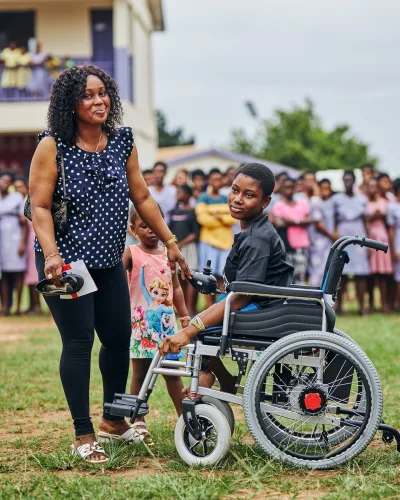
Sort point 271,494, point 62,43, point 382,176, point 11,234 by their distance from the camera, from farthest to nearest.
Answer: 1. point 62,43
2. point 11,234
3. point 382,176
4. point 271,494

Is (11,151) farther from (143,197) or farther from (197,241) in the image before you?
(143,197)

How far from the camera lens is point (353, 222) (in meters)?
13.1

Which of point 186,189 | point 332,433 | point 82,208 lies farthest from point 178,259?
point 186,189

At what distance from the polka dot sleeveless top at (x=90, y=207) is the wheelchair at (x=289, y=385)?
666 millimetres

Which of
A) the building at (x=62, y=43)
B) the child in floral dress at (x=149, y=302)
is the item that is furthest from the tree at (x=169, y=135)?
the child in floral dress at (x=149, y=302)

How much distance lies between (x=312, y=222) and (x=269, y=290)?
8.48 m

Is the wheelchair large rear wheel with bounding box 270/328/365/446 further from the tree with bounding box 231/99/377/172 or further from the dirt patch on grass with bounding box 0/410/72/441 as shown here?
the tree with bounding box 231/99/377/172

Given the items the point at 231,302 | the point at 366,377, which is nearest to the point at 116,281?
the point at 231,302

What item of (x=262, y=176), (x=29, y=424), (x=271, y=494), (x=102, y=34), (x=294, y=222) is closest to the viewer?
(x=271, y=494)

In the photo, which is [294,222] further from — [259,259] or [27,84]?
[27,84]

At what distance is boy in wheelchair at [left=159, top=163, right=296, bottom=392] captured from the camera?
4.86 m

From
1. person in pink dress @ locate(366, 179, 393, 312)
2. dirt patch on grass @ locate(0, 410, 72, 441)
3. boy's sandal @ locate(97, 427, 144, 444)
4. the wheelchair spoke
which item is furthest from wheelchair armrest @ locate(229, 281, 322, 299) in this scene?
person in pink dress @ locate(366, 179, 393, 312)

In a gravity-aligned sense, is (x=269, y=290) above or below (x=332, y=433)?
above

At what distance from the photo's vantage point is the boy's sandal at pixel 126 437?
209 inches
